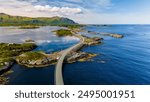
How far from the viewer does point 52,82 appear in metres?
43.7

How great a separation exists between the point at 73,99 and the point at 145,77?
27571mm

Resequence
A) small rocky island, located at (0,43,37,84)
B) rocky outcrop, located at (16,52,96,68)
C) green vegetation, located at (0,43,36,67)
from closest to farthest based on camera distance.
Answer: small rocky island, located at (0,43,37,84)
rocky outcrop, located at (16,52,96,68)
green vegetation, located at (0,43,36,67)

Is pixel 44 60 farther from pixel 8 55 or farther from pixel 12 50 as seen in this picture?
pixel 12 50

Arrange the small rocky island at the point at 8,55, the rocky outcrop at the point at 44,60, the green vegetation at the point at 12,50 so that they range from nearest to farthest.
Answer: the small rocky island at the point at 8,55 < the rocky outcrop at the point at 44,60 < the green vegetation at the point at 12,50

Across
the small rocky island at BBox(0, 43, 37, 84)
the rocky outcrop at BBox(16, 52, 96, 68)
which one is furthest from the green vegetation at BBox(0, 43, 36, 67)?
the rocky outcrop at BBox(16, 52, 96, 68)

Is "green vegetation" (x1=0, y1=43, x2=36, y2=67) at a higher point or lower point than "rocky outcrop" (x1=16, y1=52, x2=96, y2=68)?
higher

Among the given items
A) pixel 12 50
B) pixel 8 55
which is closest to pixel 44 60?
pixel 8 55

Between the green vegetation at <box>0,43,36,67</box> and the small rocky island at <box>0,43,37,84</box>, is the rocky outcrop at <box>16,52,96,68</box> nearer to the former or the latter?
the small rocky island at <box>0,43,37,84</box>

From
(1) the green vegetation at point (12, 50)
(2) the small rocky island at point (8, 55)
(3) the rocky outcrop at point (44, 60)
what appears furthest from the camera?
(1) the green vegetation at point (12, 50)

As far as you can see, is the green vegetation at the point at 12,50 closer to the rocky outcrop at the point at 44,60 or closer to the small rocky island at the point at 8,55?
the small rocky island at the point at 8,55

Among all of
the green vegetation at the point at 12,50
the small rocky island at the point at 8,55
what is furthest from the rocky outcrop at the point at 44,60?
the green vegetation at the point at 12,50

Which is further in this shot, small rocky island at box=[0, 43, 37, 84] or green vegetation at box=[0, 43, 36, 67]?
green vegetation at box=[0, 43, 36, 67]

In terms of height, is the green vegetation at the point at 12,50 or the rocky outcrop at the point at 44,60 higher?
the green vegetation at the point at 12,50

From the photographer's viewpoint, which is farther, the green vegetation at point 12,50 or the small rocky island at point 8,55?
the green vegetation at point 12,50
